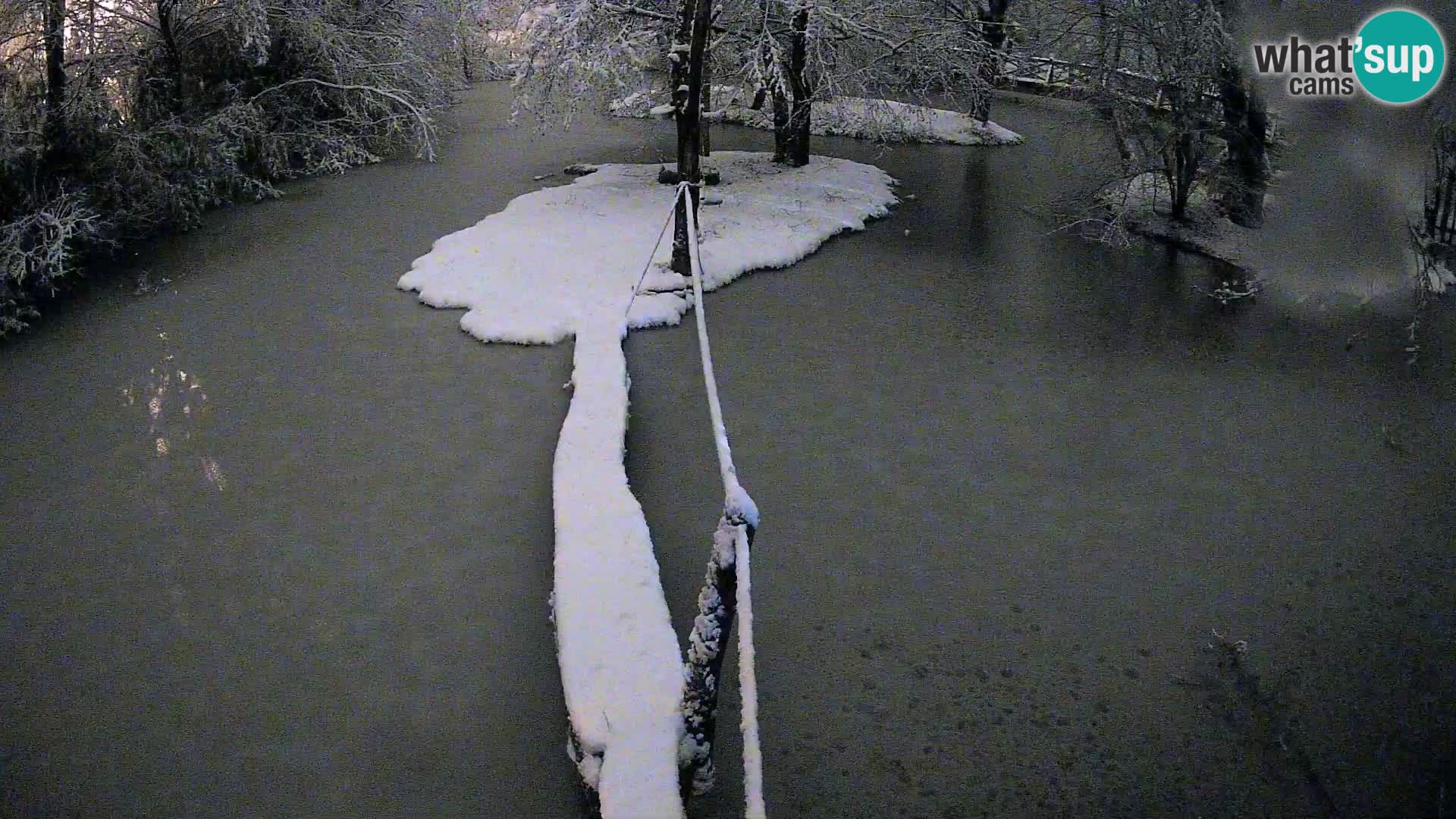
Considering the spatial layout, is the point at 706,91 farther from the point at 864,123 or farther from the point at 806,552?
the point at 806,552

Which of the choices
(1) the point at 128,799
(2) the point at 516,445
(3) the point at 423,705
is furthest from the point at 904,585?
(1) the point at 128,799

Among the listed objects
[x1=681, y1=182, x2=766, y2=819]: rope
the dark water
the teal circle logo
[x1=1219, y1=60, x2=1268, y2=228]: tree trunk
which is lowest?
the dark water

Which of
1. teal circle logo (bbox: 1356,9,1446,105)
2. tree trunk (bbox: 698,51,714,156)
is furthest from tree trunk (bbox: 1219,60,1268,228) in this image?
tree trunk (bbox: 698,51,714,156)

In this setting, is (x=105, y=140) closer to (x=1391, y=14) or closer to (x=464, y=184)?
(x=464, y=184)

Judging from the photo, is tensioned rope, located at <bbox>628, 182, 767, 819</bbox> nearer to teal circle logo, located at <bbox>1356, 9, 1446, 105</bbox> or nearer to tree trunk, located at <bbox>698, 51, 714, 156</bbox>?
teal circle logo, located at <bbox>1356, 9, 1446, 105</bbox>

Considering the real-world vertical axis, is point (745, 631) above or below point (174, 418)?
above

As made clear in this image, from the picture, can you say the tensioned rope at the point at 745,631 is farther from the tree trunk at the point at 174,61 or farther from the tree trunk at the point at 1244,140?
the tree trunk at the point at 174,61

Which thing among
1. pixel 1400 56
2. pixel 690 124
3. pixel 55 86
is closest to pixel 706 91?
pixel 690 124
